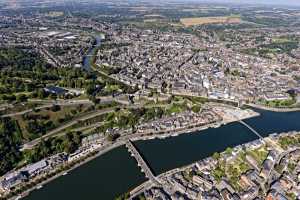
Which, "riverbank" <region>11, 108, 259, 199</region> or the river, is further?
the river

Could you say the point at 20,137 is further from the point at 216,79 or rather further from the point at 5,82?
the point at 216,79

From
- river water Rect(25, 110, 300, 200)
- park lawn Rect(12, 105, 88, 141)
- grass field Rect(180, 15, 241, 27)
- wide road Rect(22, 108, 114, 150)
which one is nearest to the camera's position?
river water Rect(25, 110, 300, 200)

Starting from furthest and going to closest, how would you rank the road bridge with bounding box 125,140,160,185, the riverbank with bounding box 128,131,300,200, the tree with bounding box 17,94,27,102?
the tree with bounding box 17,94,27,102
the road bridge with bounding box 125,140,160,185
the riverbank with bounding box 128,131,300,200

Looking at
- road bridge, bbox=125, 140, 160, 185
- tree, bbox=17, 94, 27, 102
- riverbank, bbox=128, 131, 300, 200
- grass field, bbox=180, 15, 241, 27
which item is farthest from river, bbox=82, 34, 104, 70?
grass field, bbox=180, 15, 241, 27

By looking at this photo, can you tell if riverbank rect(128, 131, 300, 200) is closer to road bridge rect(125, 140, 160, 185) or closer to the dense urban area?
the dense urban area

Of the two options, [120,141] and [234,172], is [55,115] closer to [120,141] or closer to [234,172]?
[120,141]

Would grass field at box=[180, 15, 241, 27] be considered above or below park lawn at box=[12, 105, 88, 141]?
above

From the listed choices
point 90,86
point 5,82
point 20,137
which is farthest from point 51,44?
point 20,137
